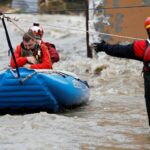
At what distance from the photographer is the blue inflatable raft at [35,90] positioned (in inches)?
281

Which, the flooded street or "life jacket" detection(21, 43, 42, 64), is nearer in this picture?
the flooded street

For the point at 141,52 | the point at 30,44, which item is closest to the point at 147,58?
the point at 141,52

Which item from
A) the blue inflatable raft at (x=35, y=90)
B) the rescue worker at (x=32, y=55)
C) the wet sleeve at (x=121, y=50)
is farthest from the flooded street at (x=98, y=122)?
the wet sleeve at (x=121, y=50)

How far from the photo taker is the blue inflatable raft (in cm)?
713

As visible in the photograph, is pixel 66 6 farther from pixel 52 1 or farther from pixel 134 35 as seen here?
pixel 134 35

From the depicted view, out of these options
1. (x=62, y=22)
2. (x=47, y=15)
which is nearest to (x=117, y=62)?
(x=62, y=22)

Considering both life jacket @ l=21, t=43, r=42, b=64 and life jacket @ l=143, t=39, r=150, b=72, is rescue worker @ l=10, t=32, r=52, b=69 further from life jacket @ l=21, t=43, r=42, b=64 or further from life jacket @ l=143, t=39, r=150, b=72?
life jacket @ l=143, t=39, r=150, b=72

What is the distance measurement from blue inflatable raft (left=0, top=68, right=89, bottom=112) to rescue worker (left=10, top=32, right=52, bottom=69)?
0.94 ft

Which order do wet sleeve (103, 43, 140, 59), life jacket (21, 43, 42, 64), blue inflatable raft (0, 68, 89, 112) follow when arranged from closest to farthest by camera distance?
wet sleeve (103, 43, 140, 59) → blue inflatable raft (0, 68, 89, 112) → life jacket (21, 43, 42, 64)

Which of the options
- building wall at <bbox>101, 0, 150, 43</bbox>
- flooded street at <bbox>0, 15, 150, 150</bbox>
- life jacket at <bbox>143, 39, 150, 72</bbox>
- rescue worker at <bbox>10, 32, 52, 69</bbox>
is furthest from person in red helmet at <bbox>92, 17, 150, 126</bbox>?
building wall at <bbox>101, 0, 150, 43</bbox>

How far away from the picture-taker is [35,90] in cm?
715

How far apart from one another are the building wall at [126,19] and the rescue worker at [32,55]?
18.0ft

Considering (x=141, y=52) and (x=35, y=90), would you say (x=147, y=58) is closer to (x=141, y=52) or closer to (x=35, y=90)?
(x=141, y=52)

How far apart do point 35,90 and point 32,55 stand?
0.83 meters
